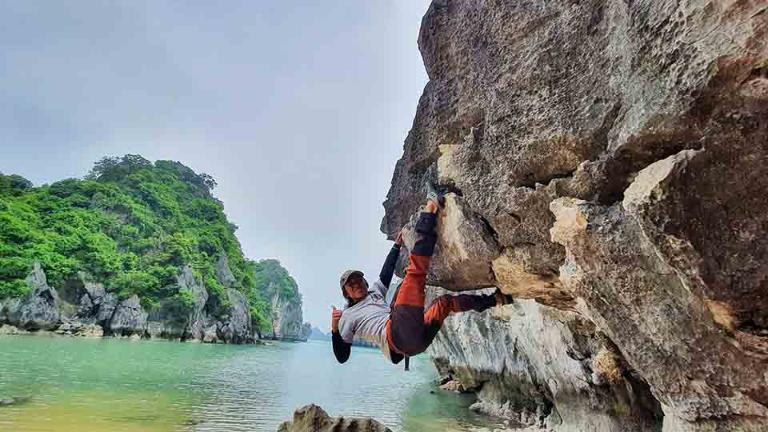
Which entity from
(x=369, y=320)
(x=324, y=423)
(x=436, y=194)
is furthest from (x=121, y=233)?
(x=436, y=194)

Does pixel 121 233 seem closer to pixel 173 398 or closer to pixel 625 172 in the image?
pixel 173 398

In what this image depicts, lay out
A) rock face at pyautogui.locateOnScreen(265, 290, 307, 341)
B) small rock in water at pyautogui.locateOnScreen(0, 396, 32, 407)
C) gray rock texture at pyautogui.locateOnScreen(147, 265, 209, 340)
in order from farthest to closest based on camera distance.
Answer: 1. rock face at pyautogui.locateOnScreen(265, 290, 307, 341)
2. gray rock texture at pyautogui.locateOnScreen(147, 265, 209, 340)
3. small rock in water at pyautogui.locateOnScreen(0, 396, 32, 407)

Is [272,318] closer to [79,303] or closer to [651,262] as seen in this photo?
[79,303]

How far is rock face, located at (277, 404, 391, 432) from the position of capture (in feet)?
24.0

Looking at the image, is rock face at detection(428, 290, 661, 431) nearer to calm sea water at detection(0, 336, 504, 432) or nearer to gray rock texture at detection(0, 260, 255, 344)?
calm sea water at detection(0, 336, 504, 432)

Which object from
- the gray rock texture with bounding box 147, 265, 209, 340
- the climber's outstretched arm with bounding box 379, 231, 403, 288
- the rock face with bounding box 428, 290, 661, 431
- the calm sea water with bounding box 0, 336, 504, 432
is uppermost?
the gray rock texture with bounding box 147, 265, 209, 340

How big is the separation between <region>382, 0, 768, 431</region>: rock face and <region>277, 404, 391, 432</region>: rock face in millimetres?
3279

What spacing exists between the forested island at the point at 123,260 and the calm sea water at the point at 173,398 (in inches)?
582

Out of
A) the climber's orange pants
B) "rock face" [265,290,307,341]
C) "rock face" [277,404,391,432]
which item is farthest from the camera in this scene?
"rock face" [265,290,307,341]

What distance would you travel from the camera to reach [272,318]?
103 meters

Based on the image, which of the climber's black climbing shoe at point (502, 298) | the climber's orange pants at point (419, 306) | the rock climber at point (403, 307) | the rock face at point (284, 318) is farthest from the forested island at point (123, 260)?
the climber's black climbing shoe at point (502, 298)

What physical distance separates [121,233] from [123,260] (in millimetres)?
4759

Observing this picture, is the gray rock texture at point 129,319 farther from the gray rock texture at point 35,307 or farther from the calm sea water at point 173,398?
the calm sea water at point 173,398

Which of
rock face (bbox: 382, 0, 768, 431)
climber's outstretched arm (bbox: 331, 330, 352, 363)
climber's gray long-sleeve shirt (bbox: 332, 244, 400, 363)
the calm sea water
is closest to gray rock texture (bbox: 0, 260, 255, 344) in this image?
the calm sea water
